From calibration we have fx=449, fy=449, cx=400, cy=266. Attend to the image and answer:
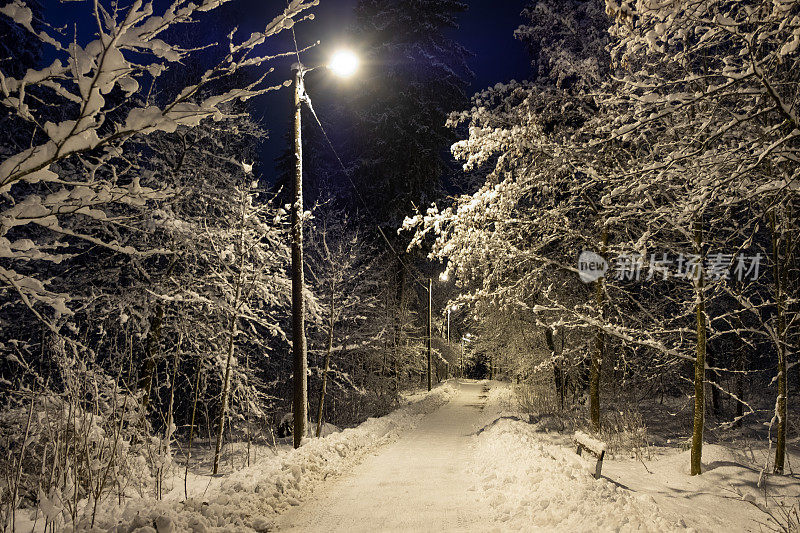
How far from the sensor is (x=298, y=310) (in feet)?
30.8

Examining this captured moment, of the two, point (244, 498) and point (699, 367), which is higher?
point (699, 367)

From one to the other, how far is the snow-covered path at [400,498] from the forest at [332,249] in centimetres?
42

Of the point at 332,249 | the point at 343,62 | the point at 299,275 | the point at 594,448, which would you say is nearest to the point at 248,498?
the point at 299,275

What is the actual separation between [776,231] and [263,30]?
838 cm

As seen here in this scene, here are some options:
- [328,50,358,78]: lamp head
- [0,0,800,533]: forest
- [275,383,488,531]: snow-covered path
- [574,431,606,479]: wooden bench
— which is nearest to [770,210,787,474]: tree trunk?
[0,0,800,533]: forest

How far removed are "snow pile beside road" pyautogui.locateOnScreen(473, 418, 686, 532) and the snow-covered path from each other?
389 mm

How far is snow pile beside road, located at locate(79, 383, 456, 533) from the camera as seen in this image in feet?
14.1

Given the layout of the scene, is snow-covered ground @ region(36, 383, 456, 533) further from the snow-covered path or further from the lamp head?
the lamp head

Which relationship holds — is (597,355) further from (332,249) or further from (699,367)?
(332,249)

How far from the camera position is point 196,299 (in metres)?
10.4

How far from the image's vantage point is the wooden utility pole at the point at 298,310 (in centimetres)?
928

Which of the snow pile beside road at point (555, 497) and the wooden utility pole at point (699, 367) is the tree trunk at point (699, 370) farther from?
the snow pile beside road at point (555, 497)

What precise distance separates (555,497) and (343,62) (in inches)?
350

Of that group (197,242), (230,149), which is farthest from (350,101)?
(197,242)
